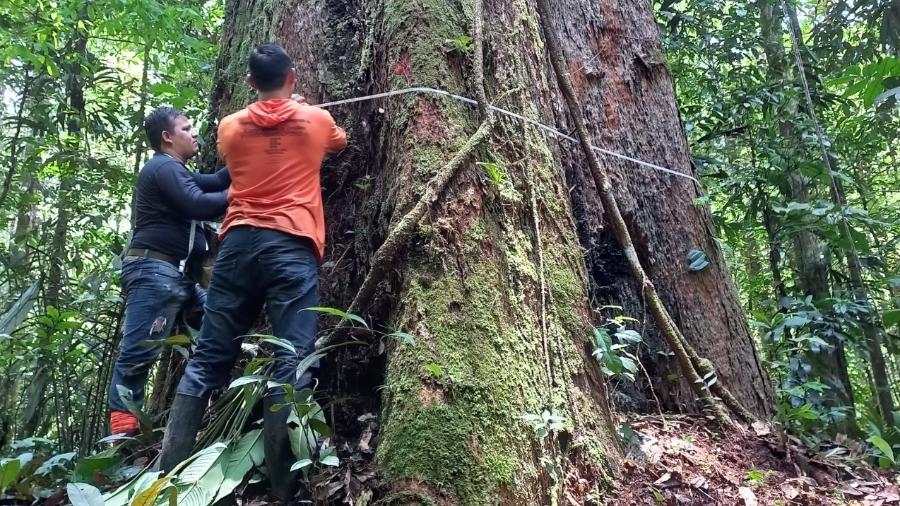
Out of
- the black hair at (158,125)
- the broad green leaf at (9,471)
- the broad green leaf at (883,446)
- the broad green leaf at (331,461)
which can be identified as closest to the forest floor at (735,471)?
the broad green leaf at (883,446)

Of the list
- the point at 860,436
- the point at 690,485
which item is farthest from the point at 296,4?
the point at 860,436

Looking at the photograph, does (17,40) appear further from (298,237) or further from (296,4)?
(298,237)

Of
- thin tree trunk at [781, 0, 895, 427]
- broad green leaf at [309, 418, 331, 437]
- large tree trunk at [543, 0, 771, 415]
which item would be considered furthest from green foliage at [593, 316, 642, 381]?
thin tree trunk at [781, 0, 895, 427]

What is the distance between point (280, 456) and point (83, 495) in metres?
0.70

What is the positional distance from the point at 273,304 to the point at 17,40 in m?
6.67

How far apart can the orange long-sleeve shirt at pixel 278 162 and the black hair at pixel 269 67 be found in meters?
0.10

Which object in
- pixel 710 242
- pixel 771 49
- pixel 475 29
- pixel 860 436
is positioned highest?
pixel 771 49

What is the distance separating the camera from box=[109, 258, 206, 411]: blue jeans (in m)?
3.54

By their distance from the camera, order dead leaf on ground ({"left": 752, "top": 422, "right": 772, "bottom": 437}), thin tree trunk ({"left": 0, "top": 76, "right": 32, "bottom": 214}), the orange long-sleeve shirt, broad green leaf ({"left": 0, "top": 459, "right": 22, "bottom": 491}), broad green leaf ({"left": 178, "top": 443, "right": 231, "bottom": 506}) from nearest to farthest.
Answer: broad green leaf ({"left": 178, "top": 443, "right": 231, "bottom": 506})
broad green leaf ({"left": 0, "top": 459, "right": 22, "bottom": 491})
the orange long-sleeve shirt
dead leaf on ground ({"left": 752, "top": 422, "right": 772, "bottom": 437})
thin tree trunk ({"left": 0, "top": 76, "right": 32, "bottom": 214})

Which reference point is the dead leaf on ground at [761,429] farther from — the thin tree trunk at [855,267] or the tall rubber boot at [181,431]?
the tall rubber boot at [181,431]

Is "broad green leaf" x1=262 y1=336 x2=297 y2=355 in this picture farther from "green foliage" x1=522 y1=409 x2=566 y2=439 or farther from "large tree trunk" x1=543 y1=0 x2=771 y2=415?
"large tree trunk" x1=543 y1=0 x2=771 y2=415

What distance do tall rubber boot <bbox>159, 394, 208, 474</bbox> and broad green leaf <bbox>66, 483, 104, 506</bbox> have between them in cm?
57

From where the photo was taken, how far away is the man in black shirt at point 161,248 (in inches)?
139

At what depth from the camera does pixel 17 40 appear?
23.8 feet
